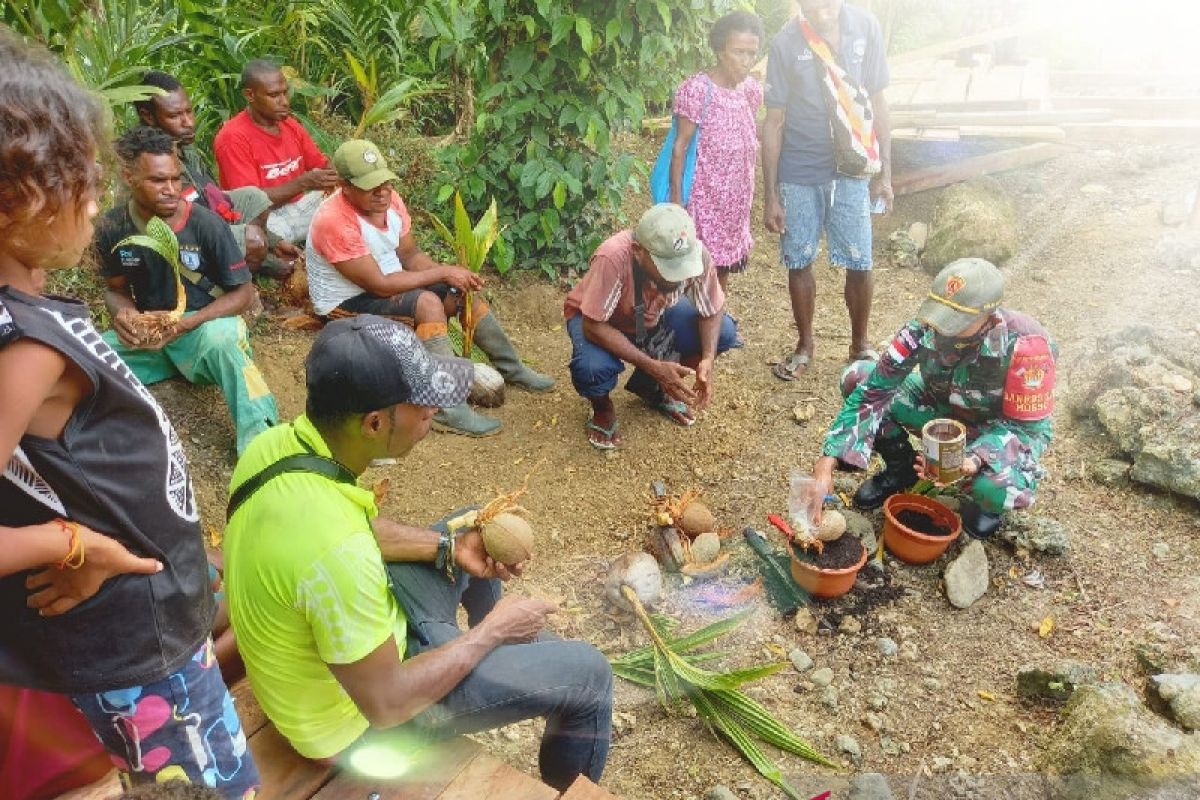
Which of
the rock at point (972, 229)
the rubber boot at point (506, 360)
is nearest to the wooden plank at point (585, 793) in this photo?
the rubber boot at point (506, 360)

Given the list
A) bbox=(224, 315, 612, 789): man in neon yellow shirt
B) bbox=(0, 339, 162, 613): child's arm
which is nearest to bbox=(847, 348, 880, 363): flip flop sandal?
bbox=(224, 315, 612, 789): man in neon yellow shirt

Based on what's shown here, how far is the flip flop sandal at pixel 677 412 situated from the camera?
15.5 feet

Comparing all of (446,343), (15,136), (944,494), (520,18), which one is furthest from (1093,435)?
(15,136)

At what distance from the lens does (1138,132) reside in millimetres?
6863

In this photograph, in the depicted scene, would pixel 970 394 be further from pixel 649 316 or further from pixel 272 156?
pixel 272 156

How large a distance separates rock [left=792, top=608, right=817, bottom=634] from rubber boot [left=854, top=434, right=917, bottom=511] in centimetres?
80

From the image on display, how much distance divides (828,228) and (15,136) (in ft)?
13.9

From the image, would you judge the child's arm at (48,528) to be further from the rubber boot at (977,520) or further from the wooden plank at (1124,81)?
the wooden plank at (1124,81)

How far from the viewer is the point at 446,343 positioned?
4.38 m

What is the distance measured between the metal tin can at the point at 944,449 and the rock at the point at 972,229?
308cm

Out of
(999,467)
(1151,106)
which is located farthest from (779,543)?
(1151,106)

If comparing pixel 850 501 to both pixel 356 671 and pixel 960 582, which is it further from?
pixel 356 671

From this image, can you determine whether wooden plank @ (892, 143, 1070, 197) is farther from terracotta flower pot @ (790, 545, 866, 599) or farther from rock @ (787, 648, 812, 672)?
rock @ (787, 648, 812, 672)

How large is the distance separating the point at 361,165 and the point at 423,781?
9.81 feet
